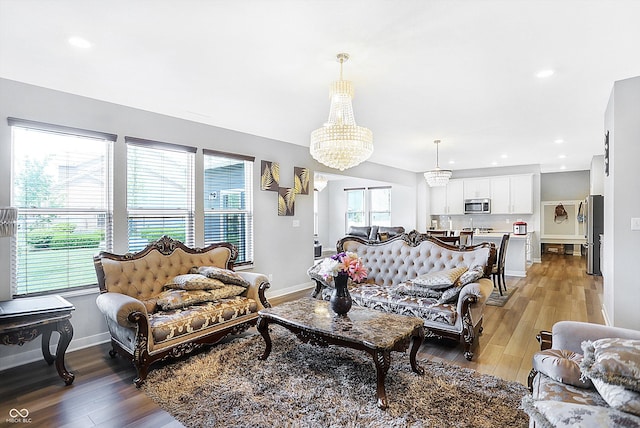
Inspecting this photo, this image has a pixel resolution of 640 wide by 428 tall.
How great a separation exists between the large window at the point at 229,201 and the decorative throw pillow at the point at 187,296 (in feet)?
4.05

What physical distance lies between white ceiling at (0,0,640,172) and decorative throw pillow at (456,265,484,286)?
191 cm

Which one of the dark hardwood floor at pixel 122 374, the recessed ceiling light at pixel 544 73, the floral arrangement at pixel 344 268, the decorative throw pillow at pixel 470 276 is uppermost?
the recessed ceiling light at pixel 544 73

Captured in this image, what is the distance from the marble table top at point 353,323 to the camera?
7.95 ft

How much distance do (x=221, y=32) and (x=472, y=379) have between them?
328 centimetres

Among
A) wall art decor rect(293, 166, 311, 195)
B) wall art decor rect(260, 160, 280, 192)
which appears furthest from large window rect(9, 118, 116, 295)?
wall art decor rect(293, 166, 311, 195)

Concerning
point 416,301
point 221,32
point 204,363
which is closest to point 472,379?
point 416,301

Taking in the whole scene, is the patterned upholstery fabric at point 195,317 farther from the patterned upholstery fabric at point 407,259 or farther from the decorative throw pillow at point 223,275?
the patterned upholstery fabric at point 407,259

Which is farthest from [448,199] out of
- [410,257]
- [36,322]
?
[36,322]

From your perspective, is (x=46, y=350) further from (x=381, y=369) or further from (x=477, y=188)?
(x=477, y=188)

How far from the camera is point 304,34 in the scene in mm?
2465

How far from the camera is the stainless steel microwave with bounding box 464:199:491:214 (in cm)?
910

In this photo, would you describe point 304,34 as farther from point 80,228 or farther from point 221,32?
point 80,228

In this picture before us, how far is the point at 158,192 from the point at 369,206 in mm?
7891

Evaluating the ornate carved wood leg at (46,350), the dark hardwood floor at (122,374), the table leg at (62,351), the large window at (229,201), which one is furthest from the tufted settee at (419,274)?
the ornate carved wood leg at (46,350)
